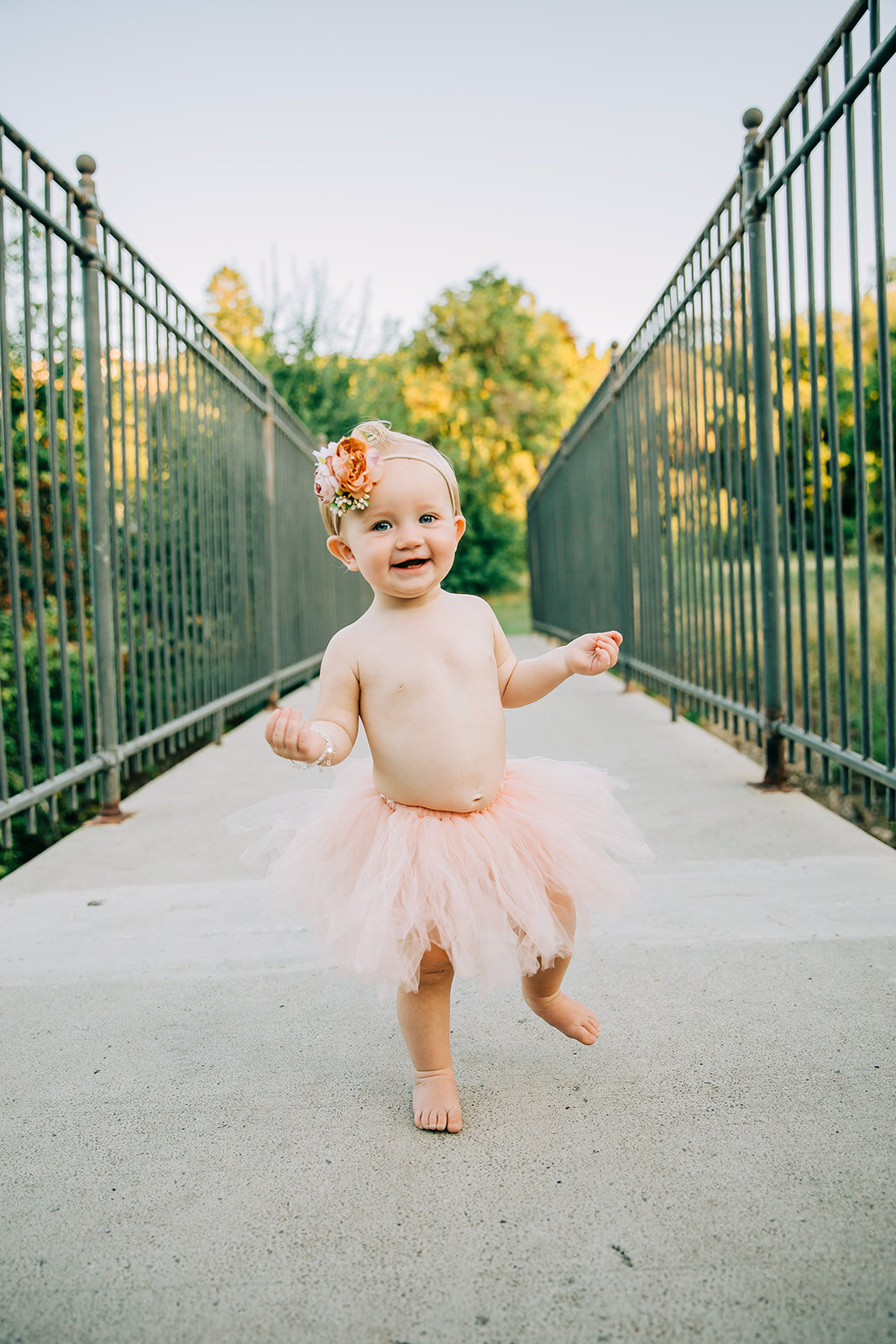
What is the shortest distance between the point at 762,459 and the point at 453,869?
8.42 ft

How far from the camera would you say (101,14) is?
30.9 feet

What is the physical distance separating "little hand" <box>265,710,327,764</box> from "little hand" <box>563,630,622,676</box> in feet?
1.64

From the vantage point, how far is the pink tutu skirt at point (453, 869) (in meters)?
1.52

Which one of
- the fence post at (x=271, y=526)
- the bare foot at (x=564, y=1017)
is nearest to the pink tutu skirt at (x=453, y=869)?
the bare foot at (x=564, y=1017)

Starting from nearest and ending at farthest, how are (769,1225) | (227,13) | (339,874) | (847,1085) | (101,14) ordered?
(769,1225) < (847,1085) < (339,874) < (101,14) < (227,13)

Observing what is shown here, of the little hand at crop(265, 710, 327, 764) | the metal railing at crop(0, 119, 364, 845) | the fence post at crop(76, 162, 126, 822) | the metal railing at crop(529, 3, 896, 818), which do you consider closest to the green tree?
the metal railing at crop(0, 119, 364, 845)

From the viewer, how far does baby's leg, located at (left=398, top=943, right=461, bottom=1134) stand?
5.06 ft

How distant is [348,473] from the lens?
1.63 meters

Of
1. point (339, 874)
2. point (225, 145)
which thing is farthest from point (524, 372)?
point (339, 874)

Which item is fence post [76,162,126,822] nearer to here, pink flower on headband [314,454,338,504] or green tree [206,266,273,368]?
pink flower on headband [314,454,338,504]

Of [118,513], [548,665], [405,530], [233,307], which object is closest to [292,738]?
[405,530]

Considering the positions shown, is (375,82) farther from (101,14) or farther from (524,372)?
(524,372)

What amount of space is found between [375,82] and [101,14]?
6.32 meters

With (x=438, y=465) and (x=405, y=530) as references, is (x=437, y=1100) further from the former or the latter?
(x=438, y=465)
